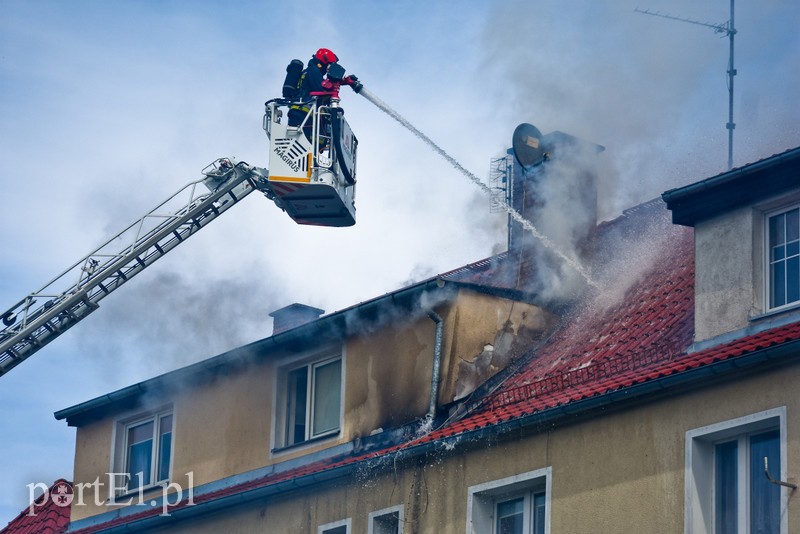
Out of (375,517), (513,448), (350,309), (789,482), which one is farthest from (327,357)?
(789,482)

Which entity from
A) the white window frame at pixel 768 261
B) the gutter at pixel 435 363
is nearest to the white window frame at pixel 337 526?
the gutter at pixel 435 363

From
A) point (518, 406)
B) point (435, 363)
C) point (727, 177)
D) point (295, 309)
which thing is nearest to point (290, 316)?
point (295, 309)

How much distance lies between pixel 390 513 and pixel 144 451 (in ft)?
24.1

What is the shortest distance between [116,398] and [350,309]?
5.81m

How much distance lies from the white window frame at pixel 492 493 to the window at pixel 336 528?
2.26 m

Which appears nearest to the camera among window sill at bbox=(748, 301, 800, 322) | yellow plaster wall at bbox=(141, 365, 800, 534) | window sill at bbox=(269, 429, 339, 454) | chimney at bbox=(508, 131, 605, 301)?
yellow plaster wall at bbox=(141, 365, 800, 534)

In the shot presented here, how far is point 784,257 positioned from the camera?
17906 millimetres

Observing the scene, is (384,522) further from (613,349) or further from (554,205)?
(554,205)

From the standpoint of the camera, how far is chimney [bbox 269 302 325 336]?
29078 millimetres

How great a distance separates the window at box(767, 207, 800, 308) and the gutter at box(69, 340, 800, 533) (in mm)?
1740

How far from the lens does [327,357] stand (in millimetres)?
→ 23312

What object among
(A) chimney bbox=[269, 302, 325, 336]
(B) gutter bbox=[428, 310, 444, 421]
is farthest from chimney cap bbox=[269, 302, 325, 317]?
(B) gutter bbox=[428, 310, 444, 421]

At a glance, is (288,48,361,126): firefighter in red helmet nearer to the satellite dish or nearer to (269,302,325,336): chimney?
the satellite dish

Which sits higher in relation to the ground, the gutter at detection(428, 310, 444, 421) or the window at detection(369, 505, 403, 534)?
the gutter at detection(428, 310, 444, 421)
